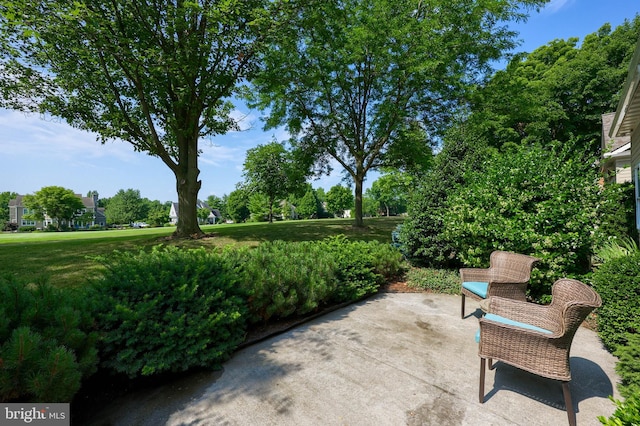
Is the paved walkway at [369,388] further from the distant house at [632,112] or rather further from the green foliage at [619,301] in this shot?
the distant house at [632,112]

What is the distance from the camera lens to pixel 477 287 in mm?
3998

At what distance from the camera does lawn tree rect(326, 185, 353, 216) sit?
2110 inches

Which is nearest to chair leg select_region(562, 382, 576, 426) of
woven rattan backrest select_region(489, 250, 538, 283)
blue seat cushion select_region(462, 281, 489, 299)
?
blue seat cushion select_region(462, 281, 489, 299)

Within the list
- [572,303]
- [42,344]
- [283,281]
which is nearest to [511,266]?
[572,303]

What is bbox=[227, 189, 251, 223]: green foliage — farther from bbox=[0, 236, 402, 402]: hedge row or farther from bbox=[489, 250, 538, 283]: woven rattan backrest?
bbox=[489, 250, 538, 283]: woven rattan backrest

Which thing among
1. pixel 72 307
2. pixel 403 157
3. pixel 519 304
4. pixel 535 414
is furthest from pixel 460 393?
pixel 403 157

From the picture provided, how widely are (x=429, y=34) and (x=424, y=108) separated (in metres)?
3.20

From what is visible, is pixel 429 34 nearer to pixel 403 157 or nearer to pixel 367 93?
pixel 367 93

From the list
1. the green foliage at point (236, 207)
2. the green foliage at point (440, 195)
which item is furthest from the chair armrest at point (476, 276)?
the green foliage at point (236, 207)

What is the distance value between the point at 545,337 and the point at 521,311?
70cm

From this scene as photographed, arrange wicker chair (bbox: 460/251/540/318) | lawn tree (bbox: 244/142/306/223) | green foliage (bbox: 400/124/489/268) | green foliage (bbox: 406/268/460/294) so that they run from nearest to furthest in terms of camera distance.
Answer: wicker chair (bbox: 460/251/540/318) → green foliage (bbox: 406/268/460/294) → green foliage (bbox: 400/124/489/268) → lawn tree (bbox: 244/142/306/223)

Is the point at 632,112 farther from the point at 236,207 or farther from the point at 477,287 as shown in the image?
Answer: the point at 236,207

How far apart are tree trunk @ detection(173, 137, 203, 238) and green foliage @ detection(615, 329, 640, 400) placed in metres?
10.5

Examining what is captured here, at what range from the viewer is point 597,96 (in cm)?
1722
